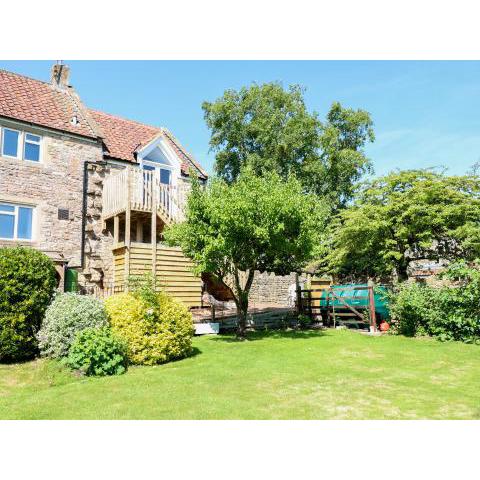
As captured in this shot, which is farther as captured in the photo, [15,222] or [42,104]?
[42,104]

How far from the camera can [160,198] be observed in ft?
61.2

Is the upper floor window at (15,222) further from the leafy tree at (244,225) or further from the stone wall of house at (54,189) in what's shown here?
A: the leafy tree at (244,225)

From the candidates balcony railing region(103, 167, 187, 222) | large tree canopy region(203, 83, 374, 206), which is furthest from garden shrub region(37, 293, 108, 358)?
large tree canopy region(203, 83, 374, 206)

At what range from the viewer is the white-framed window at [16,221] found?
16234 millimetres

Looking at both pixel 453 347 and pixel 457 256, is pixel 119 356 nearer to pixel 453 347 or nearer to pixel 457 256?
pixel 453 347

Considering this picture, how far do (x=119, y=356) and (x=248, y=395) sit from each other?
4.00m

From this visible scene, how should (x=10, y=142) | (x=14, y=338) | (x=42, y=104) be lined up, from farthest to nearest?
(x=42, y=104) → (x=10, y=142) → (x=14, y=338)

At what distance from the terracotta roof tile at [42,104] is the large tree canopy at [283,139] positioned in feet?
38.5

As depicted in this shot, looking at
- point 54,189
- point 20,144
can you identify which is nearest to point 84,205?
point 54,189

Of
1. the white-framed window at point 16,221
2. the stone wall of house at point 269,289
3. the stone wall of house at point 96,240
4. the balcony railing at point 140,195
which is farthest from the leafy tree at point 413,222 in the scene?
the white-framed window at point 16,221

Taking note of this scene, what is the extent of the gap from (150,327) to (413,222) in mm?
12502

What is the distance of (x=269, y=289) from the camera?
2828cm

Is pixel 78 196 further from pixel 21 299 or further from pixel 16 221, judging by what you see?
pixel 21 299

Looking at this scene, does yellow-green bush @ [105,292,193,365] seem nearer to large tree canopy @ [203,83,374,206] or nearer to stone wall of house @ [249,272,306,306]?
stone wall of house @ [249,272,306,306]
